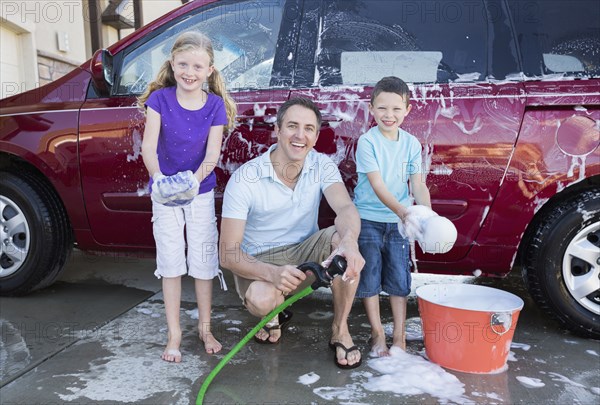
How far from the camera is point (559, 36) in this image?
248cm

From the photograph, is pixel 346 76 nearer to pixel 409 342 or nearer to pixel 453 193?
pixel 453 193

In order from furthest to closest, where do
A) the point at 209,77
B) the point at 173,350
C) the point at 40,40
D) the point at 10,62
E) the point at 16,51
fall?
the point at 40,40 → the point at 16,51 → the point at 10,62 → the point at 209,77 → the point at 173,350

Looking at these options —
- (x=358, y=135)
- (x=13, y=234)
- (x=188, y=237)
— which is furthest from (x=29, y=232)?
(x=358, y=135)

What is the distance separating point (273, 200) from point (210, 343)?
0.69 m

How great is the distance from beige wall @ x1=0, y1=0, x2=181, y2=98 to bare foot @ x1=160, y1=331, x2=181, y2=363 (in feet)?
12.5

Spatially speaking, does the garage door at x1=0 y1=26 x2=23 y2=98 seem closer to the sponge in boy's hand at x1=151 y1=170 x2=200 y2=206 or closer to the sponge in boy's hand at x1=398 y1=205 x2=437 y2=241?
the sponge in boy's hand at x1=151 y1=170 x2=200 y2=206

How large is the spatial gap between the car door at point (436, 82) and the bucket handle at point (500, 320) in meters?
0.51

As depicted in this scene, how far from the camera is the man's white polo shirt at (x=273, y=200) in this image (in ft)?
7.52

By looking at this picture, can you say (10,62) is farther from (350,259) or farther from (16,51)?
(350,259)

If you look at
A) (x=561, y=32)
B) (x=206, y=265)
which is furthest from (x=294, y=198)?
(x=561, y=32)

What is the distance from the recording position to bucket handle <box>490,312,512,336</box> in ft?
6.76

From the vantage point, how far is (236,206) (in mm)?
2266

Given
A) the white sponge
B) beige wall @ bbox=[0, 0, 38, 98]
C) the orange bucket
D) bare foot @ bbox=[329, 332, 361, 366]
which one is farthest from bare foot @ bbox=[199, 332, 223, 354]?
beige wall @ bbox=[0, 0, 38, 98]

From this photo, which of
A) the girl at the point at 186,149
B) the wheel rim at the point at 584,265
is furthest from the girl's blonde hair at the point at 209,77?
the wheel rim at the point at 584,265
